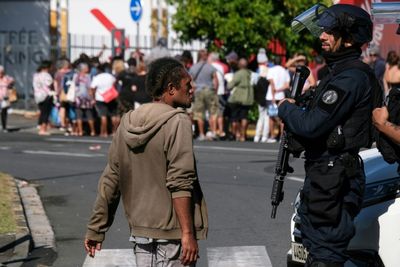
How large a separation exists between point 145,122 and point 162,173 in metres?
0.27

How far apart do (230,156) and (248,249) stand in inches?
342

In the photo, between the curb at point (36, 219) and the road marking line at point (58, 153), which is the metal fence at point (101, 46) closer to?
the road marking line at point (58, 153)

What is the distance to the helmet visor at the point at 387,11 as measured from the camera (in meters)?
6.37

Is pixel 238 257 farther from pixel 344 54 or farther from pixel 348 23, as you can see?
pixel 348 23

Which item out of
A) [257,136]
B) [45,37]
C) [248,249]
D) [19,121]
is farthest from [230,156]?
[45,37]

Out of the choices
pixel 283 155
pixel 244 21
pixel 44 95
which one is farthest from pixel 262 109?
pixel 283 155

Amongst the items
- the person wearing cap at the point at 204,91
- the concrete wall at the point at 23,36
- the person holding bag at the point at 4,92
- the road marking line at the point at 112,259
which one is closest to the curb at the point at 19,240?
the road marking line at the point at 112,259

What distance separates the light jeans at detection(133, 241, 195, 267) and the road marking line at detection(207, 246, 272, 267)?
378 centimetres

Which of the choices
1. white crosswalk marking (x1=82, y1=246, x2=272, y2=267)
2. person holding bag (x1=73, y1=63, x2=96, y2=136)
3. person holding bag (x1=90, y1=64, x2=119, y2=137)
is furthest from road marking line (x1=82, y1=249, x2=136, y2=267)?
person holding bag (x1=73, y1=63, x2=96, y2=136)

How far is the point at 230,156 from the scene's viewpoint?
18.8 m

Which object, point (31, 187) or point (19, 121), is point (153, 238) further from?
point (19, 121)

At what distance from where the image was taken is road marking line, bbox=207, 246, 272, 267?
372 inches

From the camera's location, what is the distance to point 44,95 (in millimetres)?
24781

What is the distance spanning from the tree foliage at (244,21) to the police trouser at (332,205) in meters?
18.9
